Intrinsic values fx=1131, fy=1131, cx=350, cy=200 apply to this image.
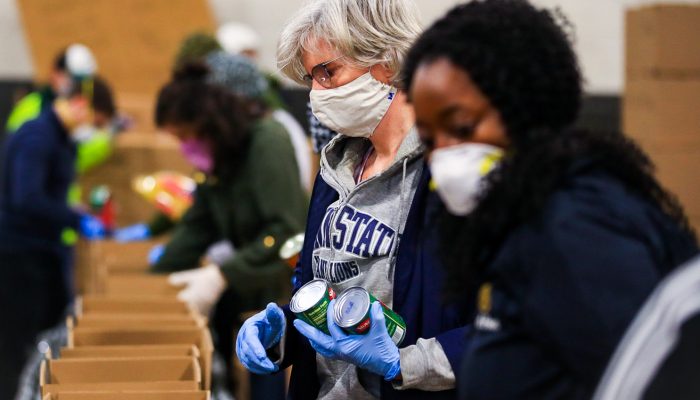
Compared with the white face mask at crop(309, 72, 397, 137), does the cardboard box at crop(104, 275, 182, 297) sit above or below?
below

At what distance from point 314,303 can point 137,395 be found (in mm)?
493

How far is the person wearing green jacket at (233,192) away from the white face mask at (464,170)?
228cm

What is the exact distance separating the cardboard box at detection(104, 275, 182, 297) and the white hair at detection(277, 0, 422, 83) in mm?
2009

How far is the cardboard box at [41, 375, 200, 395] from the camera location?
7.19 feet

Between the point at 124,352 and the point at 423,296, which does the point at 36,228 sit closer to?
the point at 124,352

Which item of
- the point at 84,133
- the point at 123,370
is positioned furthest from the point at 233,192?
the point at 84,133

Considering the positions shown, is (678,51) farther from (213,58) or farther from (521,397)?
(521,397)

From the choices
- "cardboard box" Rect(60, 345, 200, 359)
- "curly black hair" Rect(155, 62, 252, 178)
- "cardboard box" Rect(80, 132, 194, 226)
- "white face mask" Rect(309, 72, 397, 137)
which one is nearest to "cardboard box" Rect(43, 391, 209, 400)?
"cardboard box" Rect(60, 345, 200, 359)

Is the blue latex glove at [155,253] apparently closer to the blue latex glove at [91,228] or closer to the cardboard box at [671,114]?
the blue latex glove at [91,228]

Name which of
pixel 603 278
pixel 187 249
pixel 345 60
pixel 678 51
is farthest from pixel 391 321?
pixel 678 51

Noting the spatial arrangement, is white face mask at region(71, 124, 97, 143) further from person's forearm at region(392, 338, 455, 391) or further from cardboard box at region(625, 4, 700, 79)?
person's forearm at region(392, 338, 455, 391)

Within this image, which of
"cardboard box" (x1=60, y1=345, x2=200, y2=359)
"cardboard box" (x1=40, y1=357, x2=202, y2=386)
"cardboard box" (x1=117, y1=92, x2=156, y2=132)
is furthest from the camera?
"cardboard box" (x1=117, y1=92, x2=156, y2=132)

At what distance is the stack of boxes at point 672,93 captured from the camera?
13.4ft

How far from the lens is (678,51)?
4.13m
